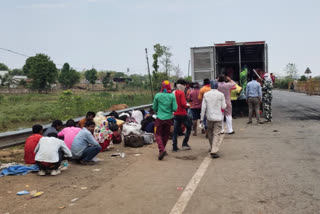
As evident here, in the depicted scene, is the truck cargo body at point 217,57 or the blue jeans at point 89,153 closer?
the blue jeans at point 89,153

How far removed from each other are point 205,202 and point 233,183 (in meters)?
1.10

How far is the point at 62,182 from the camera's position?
646 cm

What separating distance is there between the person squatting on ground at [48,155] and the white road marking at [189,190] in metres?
2.64

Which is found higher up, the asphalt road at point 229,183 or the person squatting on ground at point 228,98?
the person squatting on ground at point 228,98

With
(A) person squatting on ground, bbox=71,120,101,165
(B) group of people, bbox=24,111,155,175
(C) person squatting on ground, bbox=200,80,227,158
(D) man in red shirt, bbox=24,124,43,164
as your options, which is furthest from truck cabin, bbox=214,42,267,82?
(D) man in red shirt, bbox=24,124,43,164

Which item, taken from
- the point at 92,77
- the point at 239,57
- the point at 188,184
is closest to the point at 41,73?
the point at 92,77

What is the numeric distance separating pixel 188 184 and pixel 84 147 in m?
2.97

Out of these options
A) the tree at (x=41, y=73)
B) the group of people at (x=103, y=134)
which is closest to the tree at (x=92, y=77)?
the tree at (x=41, y=73)

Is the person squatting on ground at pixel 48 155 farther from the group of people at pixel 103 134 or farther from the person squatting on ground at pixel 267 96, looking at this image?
Answer: the person squatting on ground at pixel 267 96

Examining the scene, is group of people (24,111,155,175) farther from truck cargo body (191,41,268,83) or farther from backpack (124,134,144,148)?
truck cargo body (191,41,268,83)

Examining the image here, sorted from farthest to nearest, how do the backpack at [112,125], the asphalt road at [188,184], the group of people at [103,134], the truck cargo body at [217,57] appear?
the truck cargo body at [217,57] → the backpack at [112,125] → the group of people at [103,134] → the asphalt road at [188,184]

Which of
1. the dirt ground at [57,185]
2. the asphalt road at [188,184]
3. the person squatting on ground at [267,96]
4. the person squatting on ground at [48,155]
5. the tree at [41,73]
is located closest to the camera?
the asphalt road at [188,184]

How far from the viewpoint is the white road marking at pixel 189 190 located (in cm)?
465

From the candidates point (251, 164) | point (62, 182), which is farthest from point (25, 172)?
point (251, 164)
